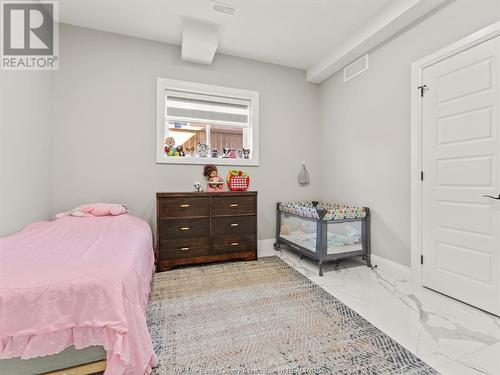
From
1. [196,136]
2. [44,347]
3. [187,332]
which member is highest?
[196,136]

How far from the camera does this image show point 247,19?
108 inches

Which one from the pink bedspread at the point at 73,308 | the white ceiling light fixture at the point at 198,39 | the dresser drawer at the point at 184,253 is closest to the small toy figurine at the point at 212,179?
the dresser drawer at the point at 184,253

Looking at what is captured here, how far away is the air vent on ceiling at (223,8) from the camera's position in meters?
2.49

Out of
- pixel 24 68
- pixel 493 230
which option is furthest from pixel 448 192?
pixel 24 68

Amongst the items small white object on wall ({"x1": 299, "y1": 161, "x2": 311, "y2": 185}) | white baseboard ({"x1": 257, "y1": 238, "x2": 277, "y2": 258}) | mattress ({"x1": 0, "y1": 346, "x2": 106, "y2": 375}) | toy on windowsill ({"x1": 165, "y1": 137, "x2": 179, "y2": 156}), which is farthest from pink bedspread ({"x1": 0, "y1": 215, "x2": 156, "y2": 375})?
small white object on wall ({"x1": 299, "y1": 161, "x2": 311, "y2": 185})

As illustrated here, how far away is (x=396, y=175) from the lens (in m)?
2.66

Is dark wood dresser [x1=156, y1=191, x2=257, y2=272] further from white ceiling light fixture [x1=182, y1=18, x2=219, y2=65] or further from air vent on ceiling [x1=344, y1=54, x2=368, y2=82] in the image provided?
air vent on ceiling [x1=344, y1=54, x2=368, y2=82]

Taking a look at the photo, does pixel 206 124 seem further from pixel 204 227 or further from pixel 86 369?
pixel 86 369

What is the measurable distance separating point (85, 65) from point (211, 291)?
9.83 ft

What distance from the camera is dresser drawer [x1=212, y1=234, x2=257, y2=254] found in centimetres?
295

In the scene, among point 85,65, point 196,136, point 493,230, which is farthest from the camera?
point 196,136

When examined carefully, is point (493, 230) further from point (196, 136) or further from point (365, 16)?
point (196, 136)

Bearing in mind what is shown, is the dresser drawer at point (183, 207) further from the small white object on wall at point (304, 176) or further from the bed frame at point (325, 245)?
the small white object on wall at point (304, 176)

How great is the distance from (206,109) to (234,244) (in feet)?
6.32
